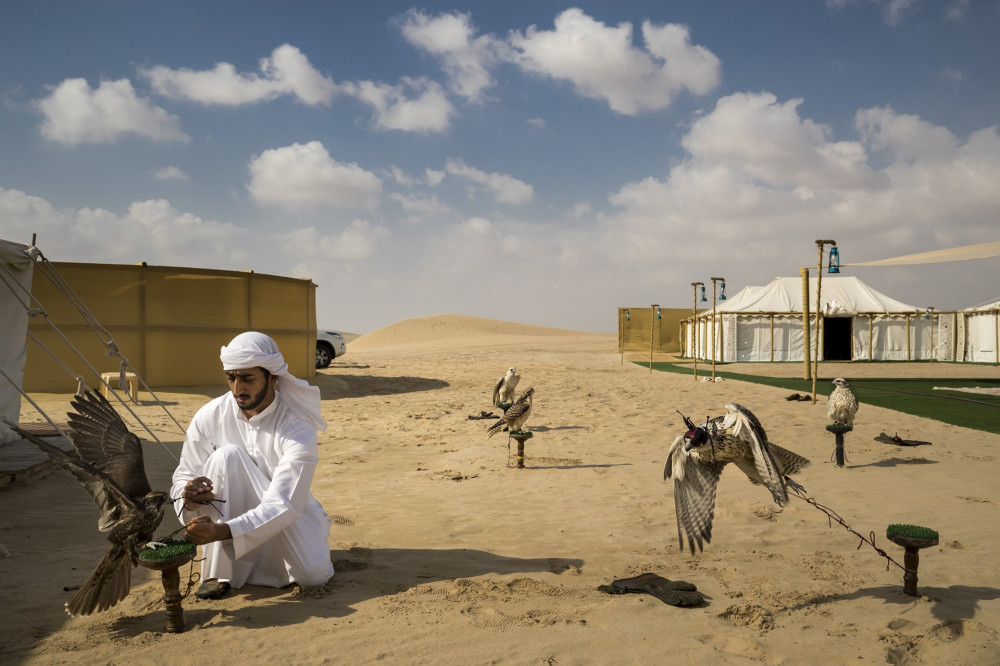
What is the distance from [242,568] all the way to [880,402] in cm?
1309

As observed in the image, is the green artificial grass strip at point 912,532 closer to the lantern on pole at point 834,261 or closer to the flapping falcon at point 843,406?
the flapping falcon at point 843,406

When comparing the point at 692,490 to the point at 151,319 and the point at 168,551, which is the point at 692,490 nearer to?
the point at 168,551

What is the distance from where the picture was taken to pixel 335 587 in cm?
377

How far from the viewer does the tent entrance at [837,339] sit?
102ft

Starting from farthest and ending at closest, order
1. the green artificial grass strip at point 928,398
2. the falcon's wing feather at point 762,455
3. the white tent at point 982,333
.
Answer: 1. the white tent at point 982,333
2. the green artificial grass strip at point 928,398
3. the falcon's wing feather at point 762,455

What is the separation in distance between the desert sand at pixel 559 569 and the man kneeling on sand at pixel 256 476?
6.7 inches

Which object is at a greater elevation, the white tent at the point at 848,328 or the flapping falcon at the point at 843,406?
the white tent at the point at 848,328

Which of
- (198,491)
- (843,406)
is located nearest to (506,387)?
(843,406)

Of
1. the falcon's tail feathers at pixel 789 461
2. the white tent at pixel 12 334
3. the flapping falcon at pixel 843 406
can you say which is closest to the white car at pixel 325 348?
the white tent at pixel 12 334

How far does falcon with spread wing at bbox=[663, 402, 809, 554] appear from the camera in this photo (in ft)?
11.2

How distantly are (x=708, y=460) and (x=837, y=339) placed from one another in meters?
32.5

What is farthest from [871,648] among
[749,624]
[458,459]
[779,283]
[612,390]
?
[779,283]

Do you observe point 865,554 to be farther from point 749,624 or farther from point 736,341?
point 736,341

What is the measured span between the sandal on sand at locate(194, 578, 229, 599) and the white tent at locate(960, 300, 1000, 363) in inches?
1290
